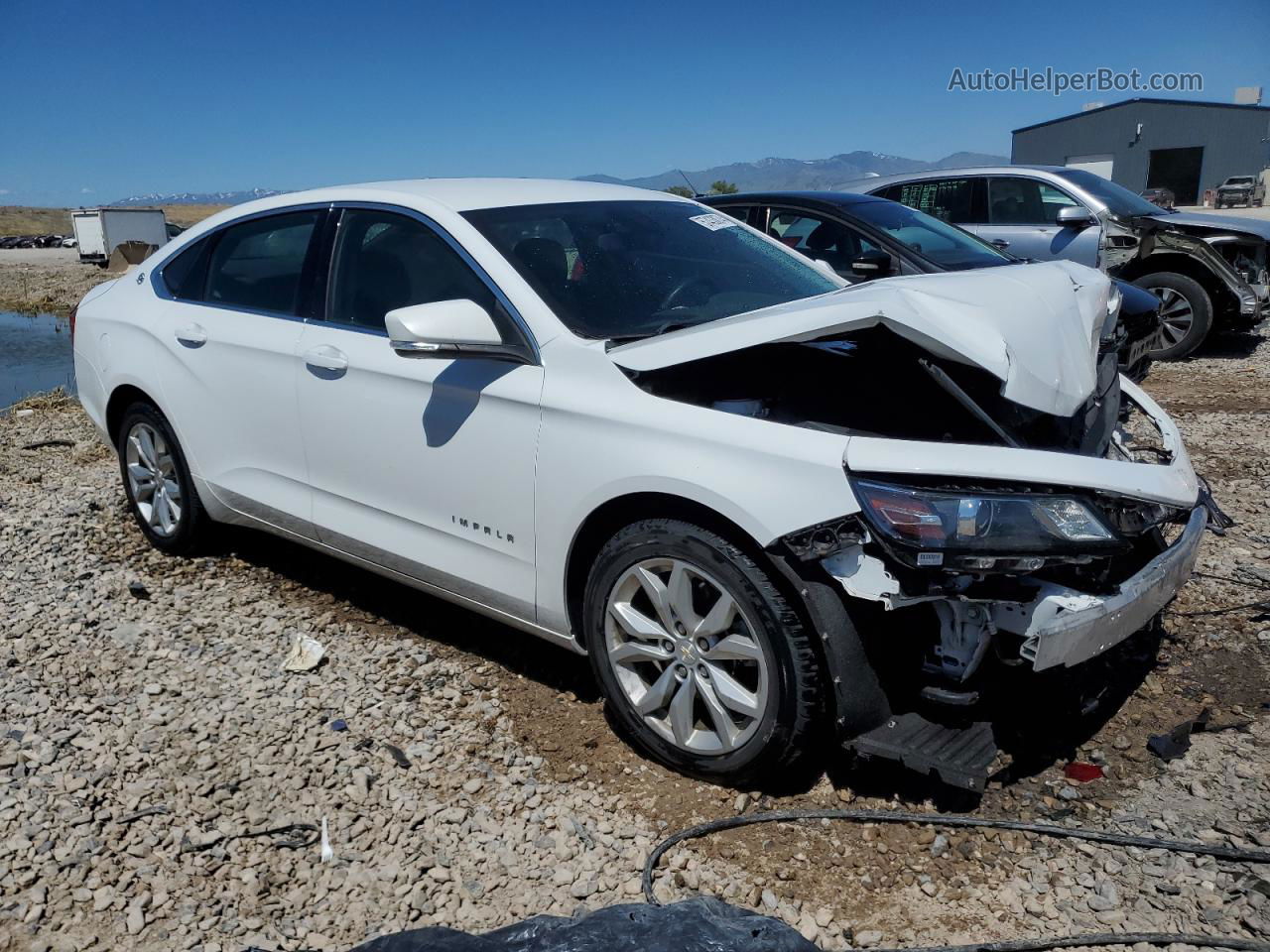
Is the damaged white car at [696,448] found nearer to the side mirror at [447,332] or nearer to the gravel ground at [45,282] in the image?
the side mirror at [447,332]

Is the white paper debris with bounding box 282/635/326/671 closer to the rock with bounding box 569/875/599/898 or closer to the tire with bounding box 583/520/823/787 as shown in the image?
the tire with bounding box 583/520/823/787

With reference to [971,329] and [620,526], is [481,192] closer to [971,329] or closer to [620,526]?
[620,526]

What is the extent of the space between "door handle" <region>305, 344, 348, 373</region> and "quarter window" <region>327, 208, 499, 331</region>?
5.2 inches

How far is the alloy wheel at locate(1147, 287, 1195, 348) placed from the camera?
943 centimetres

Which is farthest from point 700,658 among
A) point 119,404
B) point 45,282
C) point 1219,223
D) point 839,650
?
point 45,282

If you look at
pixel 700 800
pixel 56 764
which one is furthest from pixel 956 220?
pixel 56 764

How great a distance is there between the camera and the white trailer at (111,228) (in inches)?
1510

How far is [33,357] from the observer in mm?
14852

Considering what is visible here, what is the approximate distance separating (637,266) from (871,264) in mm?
3002

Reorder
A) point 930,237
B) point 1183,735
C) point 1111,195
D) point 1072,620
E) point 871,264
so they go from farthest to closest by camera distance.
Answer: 1. point 1111,195
2. point 930,237
3. point 871,264
4. point 1183,735
5. point 1072,620

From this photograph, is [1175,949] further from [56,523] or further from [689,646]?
[56,523]

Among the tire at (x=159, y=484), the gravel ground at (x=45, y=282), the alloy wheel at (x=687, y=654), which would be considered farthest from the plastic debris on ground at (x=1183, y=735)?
the gravel ground at (x=45, y=282)

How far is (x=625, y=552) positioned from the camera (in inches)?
116

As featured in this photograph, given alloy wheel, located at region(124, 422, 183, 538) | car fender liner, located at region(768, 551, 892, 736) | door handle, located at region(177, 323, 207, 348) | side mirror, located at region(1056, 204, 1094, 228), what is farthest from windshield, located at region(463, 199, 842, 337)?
side mirror, located at region(1056, 204, 1094, 228)
